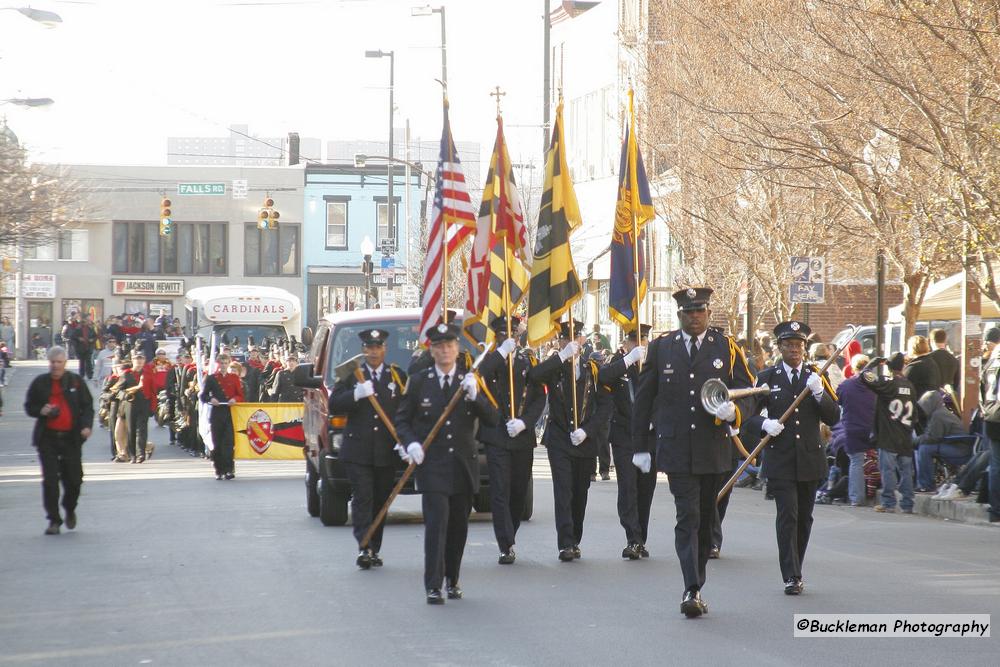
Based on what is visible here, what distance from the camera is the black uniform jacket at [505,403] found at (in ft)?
39.6

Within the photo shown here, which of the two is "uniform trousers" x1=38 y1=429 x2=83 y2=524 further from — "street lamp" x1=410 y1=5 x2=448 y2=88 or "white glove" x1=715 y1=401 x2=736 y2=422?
"street lamp" x1=410 y1=5 x2=448 y2=88

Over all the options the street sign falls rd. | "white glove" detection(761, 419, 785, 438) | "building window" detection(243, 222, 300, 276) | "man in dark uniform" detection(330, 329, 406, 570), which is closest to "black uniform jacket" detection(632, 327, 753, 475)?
"white glove" detection(761, 419, 785, 438)

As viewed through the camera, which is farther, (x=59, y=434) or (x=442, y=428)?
(x=59, y=434)

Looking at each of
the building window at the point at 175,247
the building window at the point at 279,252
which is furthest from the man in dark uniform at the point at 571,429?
the building window at the point at 175,247

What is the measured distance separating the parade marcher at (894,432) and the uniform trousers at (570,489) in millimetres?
5593

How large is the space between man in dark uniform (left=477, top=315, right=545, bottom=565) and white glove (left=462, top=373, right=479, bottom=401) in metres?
1.31

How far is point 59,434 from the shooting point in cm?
1494

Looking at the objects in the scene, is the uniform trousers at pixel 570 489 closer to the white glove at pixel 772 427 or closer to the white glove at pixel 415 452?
the white glove at pixel 415 452

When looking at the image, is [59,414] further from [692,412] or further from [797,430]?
[797,430]

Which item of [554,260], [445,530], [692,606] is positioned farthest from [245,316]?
[692,606]

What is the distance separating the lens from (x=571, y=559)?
39.2 feet

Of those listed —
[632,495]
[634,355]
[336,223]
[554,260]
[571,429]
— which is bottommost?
[632,495]

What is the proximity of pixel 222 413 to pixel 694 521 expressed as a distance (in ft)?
45.5

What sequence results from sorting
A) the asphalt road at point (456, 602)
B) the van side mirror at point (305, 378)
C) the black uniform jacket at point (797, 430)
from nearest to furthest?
the asphalt road at point (456, 602)
the black uniform jacket at point (797, 430)
the van side mirror at point (305, 378)
